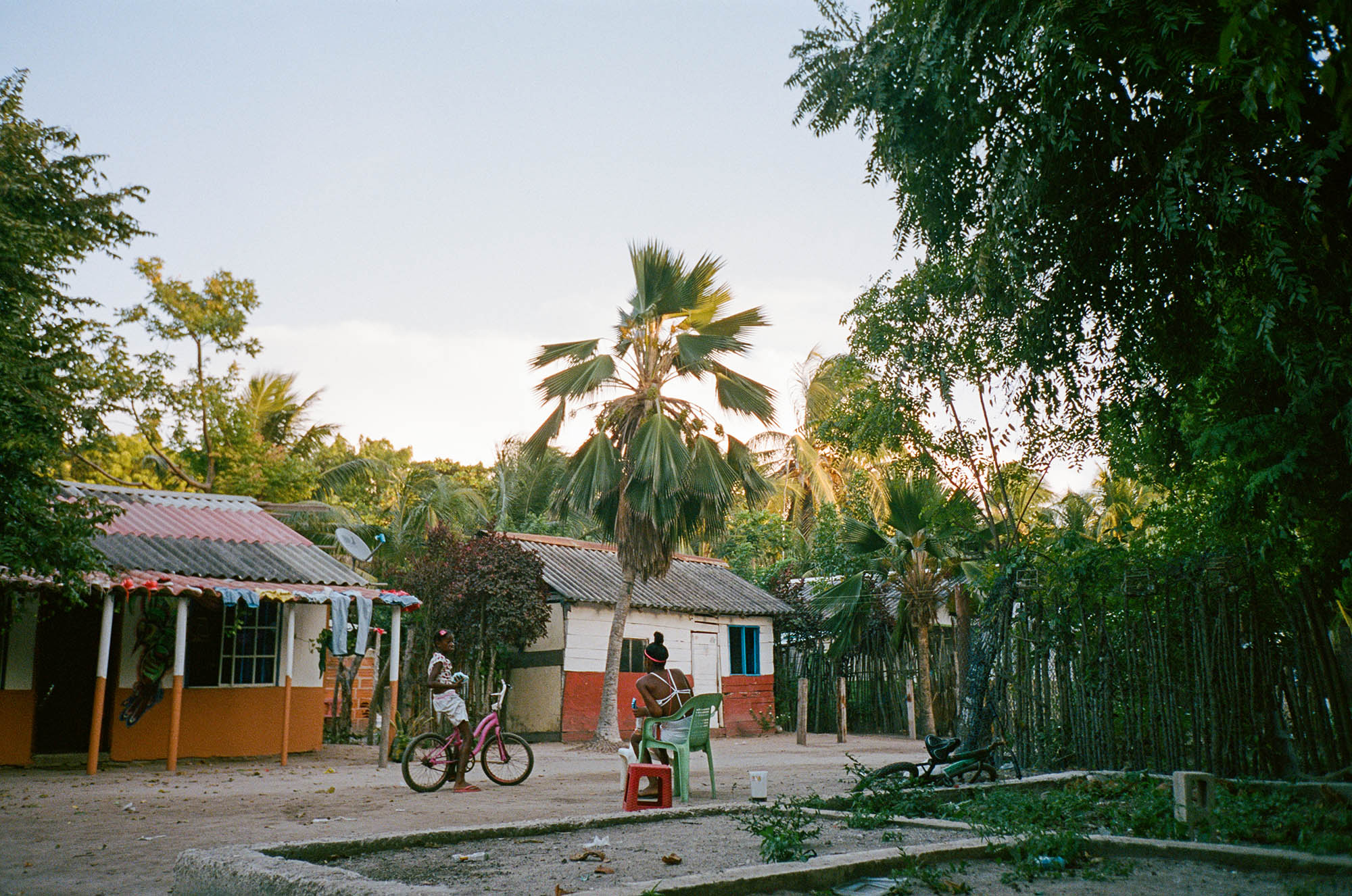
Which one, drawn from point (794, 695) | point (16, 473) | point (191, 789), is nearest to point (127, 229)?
point (16, 473)

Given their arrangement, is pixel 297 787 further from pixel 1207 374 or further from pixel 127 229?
pixel 1207 374

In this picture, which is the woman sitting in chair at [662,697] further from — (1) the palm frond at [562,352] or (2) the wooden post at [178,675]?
(1) the palm frond at [562,352]

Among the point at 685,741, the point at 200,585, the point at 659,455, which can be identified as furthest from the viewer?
the point at 659,455

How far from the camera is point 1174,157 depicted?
5.87 m

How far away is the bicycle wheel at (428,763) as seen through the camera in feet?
34.2

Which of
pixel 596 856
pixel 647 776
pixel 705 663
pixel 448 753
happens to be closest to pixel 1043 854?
pixel 596 856

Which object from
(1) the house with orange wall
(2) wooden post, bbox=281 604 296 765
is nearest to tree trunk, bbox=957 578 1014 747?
(1) the house with orange wall

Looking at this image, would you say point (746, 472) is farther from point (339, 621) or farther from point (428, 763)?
point (428, 763)

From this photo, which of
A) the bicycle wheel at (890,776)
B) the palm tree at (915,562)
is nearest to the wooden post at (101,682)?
the bicycle wheel at (890,776)

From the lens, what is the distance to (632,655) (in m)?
22.6

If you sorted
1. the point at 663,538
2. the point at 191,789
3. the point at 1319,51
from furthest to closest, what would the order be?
the point at 663,538 < the point at 191,789 < the point at 1319,51

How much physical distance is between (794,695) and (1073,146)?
21016 millimetres

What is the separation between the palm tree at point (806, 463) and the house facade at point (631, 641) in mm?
5767

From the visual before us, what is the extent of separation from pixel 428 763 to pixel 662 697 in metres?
2.95
